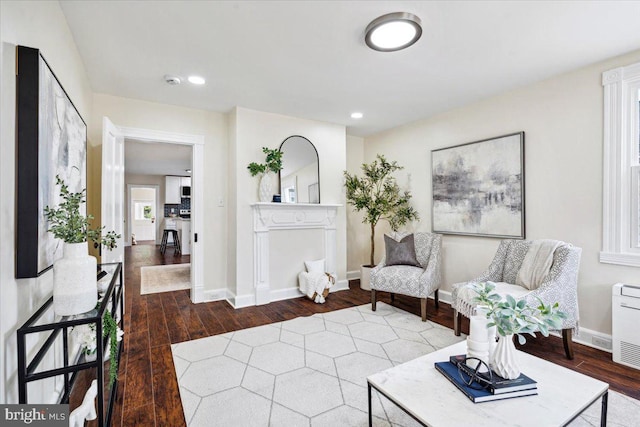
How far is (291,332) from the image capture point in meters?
2.96

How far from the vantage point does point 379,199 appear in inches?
169

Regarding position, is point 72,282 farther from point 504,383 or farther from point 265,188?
point 265,188

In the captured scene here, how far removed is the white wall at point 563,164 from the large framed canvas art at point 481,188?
95 mm

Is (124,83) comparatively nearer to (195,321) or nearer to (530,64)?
(195,321)

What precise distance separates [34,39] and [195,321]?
8.72ft

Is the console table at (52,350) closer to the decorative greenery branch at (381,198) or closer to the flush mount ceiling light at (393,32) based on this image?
the flush mount ceiling light at (393,32)

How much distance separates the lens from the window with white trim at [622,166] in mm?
2475

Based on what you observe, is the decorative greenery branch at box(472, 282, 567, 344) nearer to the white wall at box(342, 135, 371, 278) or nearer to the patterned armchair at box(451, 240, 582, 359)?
the patterned armchair at box(451, 240, 582, 359)

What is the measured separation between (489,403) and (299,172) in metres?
3.35

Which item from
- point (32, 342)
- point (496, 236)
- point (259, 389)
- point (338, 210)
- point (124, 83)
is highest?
point (124, 83)

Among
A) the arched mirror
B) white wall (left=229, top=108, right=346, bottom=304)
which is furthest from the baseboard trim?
the arched mirror

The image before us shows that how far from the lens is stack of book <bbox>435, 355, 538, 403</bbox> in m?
1.28

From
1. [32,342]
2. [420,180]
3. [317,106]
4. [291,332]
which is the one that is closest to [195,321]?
[291,332]

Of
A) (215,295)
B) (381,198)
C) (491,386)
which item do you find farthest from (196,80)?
(491,386)
